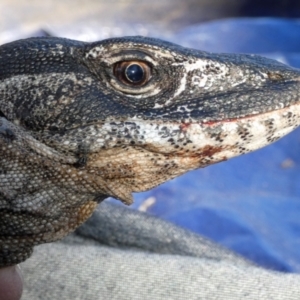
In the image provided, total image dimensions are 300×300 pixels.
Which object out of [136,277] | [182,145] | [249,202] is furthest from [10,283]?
[249,202]

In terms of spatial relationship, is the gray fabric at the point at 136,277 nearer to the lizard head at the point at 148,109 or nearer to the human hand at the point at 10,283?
the human hand at the point at 10,283

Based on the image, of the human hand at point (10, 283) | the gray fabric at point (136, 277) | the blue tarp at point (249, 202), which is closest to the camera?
the human hand at point (10, 283)

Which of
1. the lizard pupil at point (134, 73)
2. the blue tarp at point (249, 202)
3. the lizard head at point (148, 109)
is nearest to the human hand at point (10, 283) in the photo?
the lizard head at point (148, 109)

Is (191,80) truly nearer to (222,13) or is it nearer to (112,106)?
(112,106)

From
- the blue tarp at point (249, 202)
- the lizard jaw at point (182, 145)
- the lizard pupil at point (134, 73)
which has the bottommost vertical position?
the blue tarp at point (249, 202)

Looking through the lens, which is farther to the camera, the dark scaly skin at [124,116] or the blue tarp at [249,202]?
the blue tarp at [249,202]

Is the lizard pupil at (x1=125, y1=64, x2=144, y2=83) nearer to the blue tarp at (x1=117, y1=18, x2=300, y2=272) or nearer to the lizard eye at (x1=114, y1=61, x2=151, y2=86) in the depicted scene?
the lizard eye at (x1=114, y1=61, x2=151, y2=86)

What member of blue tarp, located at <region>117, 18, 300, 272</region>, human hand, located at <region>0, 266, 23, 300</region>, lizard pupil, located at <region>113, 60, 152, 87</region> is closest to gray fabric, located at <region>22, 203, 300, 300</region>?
human hand, located at <region>0, 266, 23, 300</region>

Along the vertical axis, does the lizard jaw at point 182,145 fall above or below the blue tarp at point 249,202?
above

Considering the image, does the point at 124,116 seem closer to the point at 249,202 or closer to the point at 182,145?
the point at 182,145

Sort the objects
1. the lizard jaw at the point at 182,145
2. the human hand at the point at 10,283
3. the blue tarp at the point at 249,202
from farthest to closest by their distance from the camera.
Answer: the blue tarp at the point at 249,202 → the human hand at the point at 10,283 → the lizard jaw at the point at 182,145
